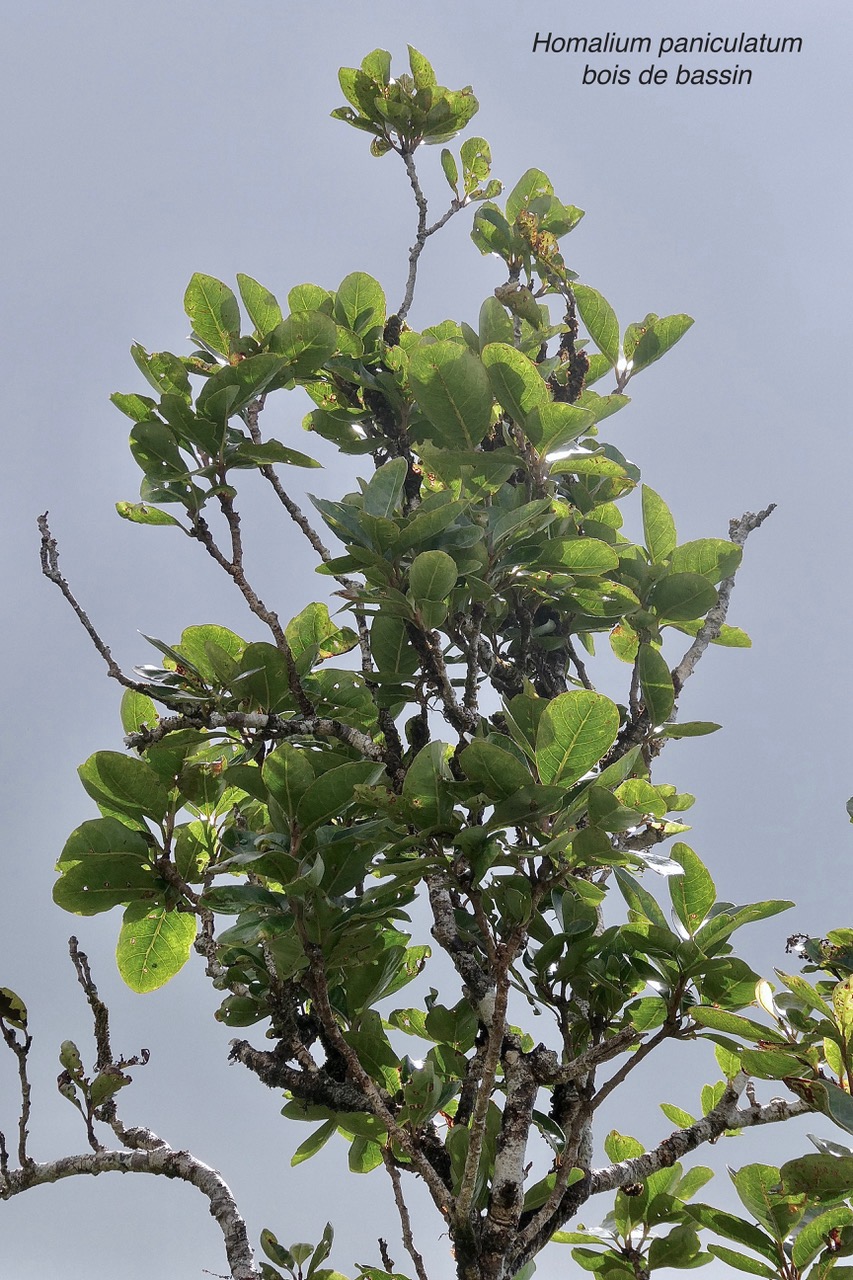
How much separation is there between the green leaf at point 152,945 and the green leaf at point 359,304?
4.84 ft

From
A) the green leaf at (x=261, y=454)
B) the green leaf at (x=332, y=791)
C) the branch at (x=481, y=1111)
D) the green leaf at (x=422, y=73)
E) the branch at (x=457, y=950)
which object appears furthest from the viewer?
the green leaf at (x=422, y=73)

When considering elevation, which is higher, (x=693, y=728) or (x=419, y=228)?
(x=419, y=228)

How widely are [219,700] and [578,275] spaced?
1.73 m

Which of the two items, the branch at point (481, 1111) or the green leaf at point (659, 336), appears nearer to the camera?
the branch at point (481, 1111)

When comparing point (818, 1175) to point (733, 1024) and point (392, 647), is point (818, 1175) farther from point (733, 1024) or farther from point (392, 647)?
point (392, 647)

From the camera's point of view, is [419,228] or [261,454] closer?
[261,454]

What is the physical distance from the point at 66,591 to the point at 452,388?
891 millimetres

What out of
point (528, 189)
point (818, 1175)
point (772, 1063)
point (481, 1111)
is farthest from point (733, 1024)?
point (528, 189)

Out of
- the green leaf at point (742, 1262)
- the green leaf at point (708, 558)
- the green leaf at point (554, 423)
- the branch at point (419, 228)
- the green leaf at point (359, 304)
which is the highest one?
the branch at point (419, 228)

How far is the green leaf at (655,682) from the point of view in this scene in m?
2.31

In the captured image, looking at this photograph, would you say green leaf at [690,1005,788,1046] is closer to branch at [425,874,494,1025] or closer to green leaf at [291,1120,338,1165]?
branch at [425,874,494,1025]

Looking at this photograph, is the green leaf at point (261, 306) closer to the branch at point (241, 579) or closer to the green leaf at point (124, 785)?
the branch at point (241, 579)

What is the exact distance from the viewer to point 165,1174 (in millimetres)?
2443

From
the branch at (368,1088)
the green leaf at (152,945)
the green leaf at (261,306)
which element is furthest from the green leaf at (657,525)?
the green leaf at (152,945)
